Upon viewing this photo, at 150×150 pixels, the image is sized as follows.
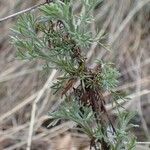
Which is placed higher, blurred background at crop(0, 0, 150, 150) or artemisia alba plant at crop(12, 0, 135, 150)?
blurred background at crop(0, 0, 150, 150)

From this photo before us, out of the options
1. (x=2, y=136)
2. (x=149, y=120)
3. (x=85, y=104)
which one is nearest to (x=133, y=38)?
(x=149, y=120)

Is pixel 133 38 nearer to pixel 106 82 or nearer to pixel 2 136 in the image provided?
pixel 2 136

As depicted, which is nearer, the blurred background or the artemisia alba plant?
the artemisia alba plant

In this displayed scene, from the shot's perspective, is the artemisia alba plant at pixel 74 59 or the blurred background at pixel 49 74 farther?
the blurred background at pixel 49 74

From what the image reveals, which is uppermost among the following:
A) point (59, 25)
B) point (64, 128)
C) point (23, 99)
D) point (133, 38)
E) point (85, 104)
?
point (133, 38)
